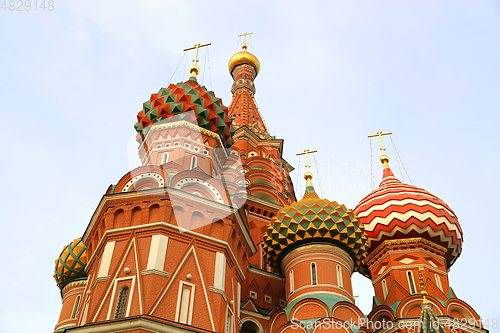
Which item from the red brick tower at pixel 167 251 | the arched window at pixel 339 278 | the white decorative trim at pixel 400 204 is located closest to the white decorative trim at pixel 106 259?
the red brick tower at pixel 167 251

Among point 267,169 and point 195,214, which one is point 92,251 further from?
point 267,169

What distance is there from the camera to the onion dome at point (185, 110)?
19.0m

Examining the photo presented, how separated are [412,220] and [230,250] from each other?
749cm

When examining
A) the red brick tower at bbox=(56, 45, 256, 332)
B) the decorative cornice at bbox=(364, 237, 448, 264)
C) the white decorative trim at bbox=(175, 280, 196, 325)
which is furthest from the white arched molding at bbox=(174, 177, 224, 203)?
the decorative cornice at bbox=(364, 237, 448, 264)

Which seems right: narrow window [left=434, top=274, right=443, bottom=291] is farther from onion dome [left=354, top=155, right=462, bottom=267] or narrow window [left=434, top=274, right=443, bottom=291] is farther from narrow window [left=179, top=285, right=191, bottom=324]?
narrow window [left=179, top=285, right=191, bottom=324]

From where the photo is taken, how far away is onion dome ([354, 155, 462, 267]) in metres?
19.3

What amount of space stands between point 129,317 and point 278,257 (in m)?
5.79

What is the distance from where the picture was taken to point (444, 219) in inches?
767

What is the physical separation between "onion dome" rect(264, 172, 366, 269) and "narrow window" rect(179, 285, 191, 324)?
3.89 m

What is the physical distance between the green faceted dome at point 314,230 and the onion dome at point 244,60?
16.7m

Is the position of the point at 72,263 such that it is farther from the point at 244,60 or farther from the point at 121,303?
the point at 244,60

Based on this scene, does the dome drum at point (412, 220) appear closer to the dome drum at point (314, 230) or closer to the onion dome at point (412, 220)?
the onion dome at point (412, 220)

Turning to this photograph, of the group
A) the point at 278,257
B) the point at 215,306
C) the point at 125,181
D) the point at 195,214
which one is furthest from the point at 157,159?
the point at 215,306

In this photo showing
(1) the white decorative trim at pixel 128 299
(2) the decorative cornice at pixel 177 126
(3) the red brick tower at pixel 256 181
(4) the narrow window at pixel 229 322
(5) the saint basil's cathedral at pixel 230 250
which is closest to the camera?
(1) the white decorative trim at pixel 128 299
